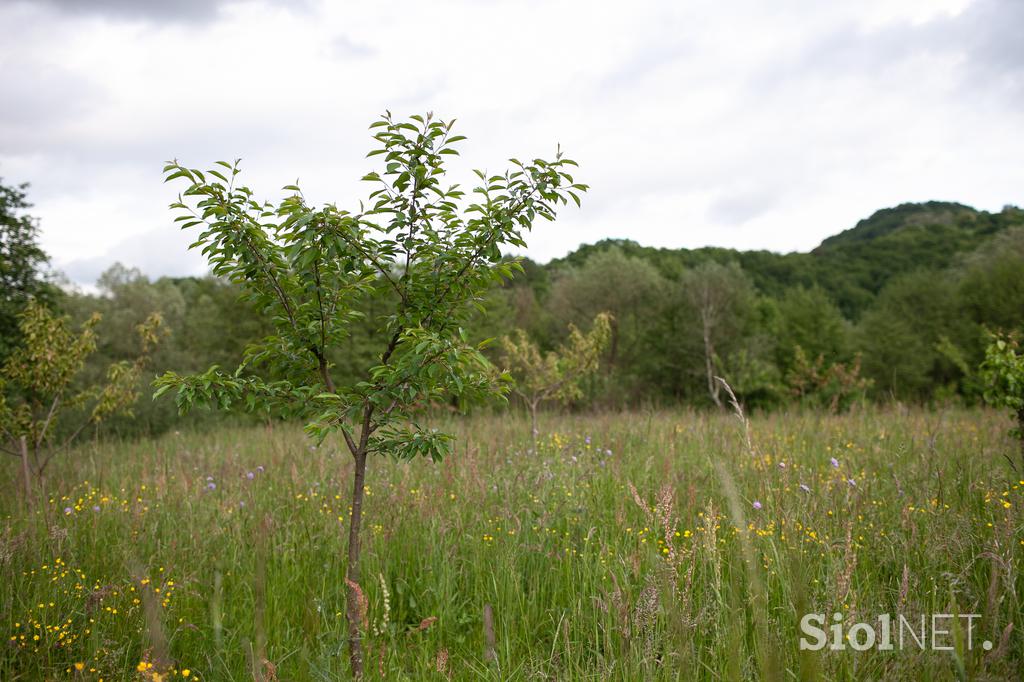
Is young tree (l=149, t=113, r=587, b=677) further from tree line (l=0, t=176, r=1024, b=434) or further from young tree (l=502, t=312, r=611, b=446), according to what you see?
tree line (l=0, t=176, r=1024, b=434)

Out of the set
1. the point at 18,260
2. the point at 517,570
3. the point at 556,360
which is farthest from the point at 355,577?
the point at 18,260

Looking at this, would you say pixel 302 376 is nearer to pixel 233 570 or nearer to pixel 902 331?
pixel 233 570

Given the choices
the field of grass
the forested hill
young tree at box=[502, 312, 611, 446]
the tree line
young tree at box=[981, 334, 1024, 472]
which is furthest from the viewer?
the forested hill

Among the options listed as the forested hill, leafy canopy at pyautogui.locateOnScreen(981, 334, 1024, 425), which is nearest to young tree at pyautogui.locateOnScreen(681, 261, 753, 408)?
the forested hill

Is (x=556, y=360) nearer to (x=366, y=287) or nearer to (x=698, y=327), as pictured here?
(x=366, y=287)

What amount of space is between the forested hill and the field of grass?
52319mm

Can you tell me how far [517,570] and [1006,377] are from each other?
5.59m

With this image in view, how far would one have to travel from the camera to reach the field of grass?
261 centimetres

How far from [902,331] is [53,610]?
4331 cm

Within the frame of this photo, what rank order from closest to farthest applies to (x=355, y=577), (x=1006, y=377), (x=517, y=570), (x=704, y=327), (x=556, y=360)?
(x=355, y=577) < (x=517, y=570) < (x=1006, y=377) < (x=556, y=360) < (x=704, y=327)

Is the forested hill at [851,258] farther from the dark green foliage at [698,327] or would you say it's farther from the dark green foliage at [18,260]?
the dark green foliage at [18,260]

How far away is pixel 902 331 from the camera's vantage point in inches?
1422

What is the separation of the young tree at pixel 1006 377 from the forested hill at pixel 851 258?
49541 mm

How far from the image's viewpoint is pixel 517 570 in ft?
11.9
